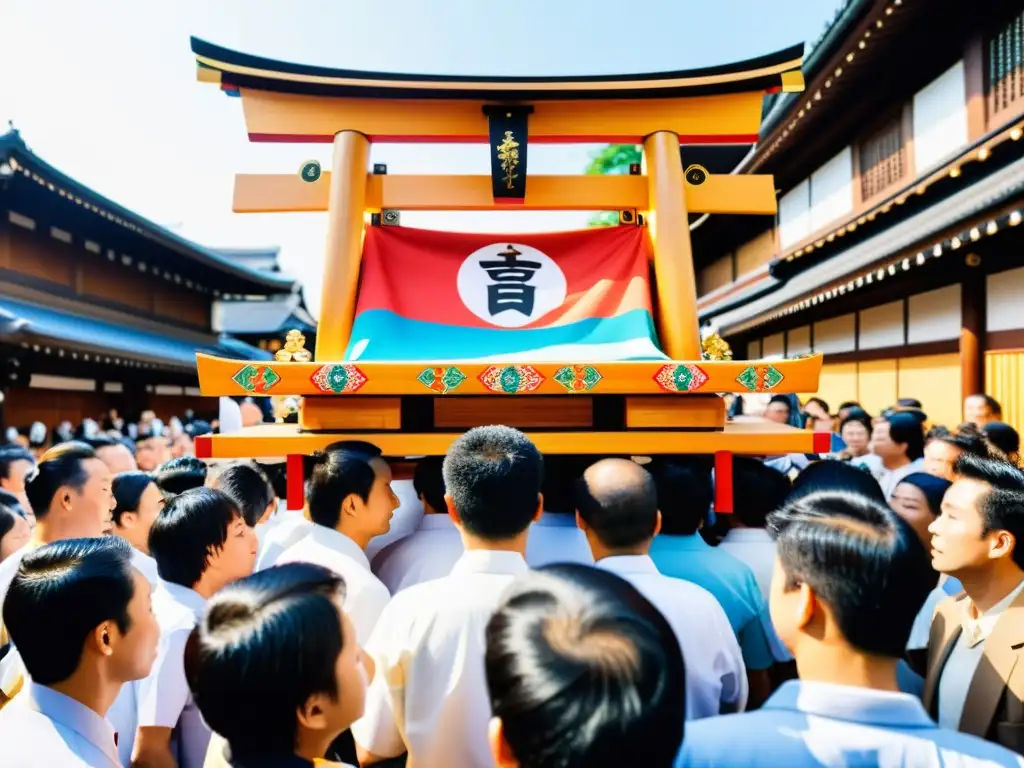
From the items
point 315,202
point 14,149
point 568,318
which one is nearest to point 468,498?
point 568,318

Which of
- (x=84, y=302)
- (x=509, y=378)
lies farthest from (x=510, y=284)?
(x=84, y=302)

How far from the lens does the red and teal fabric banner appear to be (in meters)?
3.33

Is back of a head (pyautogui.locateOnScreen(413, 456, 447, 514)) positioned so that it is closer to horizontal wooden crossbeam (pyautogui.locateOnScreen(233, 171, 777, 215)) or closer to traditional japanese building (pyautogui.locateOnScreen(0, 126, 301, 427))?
horizontal wooden crossbeam (pyautogui.locateOnScreen(233, 171, 777, 215))

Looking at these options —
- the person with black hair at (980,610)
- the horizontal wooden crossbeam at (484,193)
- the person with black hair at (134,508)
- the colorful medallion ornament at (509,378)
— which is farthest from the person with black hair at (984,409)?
the person with black hair at (134,508)

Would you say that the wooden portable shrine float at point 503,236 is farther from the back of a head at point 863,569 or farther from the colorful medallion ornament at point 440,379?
the back of a head at point 863,569

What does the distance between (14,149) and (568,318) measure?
1044 cm

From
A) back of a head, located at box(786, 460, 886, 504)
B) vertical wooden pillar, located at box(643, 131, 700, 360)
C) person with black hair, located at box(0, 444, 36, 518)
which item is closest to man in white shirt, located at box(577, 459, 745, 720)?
back of a head, located at box(786, 460, 886, 504)

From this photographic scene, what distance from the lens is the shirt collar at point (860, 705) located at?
121cm

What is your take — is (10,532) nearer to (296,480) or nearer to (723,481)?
(296,480)

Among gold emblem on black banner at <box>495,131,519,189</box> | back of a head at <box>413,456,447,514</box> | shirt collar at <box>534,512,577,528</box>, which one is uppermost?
gold emblem on black banner at <box>495,131,519,189</box>

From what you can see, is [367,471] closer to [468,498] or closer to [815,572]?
[468,498]

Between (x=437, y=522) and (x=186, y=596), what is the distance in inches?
39.2

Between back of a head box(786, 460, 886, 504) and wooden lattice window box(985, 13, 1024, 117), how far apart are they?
18.1ft

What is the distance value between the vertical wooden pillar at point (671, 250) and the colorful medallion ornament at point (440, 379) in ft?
4.10
